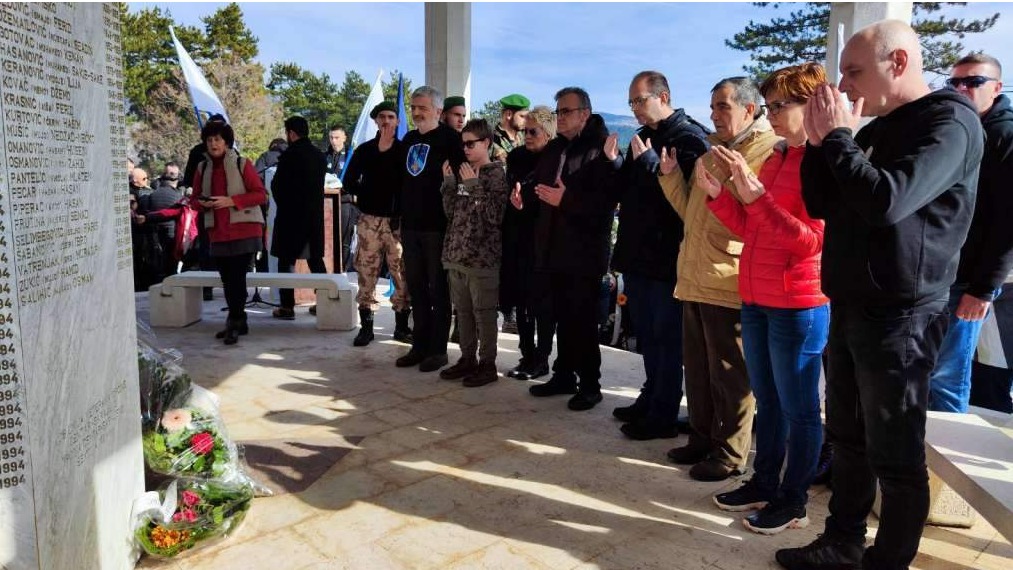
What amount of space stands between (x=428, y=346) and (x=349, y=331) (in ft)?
4.70

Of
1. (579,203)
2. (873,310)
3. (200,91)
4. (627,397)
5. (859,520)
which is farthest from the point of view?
(200,91)

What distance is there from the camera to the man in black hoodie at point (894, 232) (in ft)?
6.96

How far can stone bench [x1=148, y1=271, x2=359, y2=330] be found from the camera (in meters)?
6.79

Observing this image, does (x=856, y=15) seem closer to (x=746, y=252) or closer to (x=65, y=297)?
(x=746, y=252)

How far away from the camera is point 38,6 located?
2.04 meters

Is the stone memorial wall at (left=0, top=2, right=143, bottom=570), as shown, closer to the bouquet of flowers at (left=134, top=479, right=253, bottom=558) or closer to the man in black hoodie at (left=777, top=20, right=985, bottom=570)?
the bouquet of flowers at (left=134, top=479, right=253, bottom=558)

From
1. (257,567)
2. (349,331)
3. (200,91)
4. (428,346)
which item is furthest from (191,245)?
(257,567)

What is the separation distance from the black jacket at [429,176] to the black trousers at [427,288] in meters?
0.09

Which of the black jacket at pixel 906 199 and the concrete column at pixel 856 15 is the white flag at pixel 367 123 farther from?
the black jacket at pixel 906 199

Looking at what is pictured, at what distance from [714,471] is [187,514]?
229 centimetres

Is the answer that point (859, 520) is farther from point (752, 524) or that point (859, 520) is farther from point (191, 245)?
point (191, 245)

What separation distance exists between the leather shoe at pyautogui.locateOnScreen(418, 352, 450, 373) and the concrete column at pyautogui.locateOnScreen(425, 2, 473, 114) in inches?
129

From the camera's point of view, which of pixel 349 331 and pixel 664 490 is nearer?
pixel 664 490

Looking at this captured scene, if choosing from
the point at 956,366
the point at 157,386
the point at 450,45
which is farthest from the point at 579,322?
the point at 450,45
